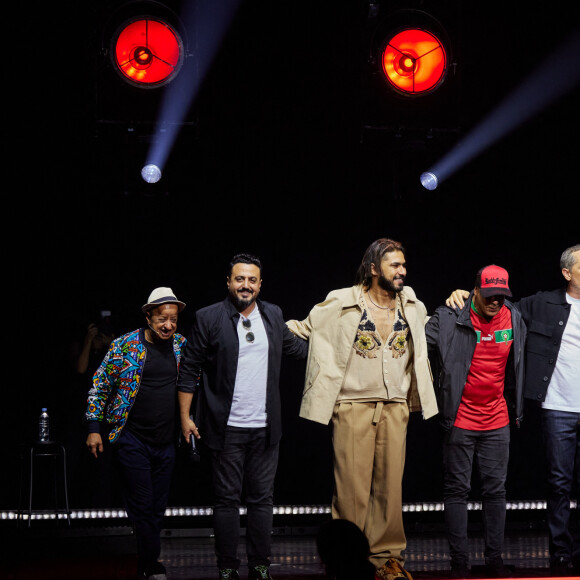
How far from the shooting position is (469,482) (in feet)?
15.4

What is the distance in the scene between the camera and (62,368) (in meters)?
6.66

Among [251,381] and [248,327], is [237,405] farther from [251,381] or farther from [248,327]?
[248,327]

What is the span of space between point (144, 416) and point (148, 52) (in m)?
2.31

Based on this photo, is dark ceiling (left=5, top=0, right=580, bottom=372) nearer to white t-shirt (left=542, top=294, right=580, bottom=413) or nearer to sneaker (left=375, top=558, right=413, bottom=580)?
white t-shirt (left=542, top=294, right=580, bottom=413)

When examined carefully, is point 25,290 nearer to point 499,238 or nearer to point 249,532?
point 249,532

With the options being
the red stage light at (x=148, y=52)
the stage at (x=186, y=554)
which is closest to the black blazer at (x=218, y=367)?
the stage at (x=186, y=554)

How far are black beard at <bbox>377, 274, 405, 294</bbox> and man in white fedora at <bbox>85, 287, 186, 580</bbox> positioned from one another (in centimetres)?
114

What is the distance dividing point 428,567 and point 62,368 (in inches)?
127

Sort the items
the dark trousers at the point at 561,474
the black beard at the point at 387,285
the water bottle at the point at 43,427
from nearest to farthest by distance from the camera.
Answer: the black beard at the point at 387,285 → the dark trousers at the point at 561,474 → the water bottle at the point at 43,427

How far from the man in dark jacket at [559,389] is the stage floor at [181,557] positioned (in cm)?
31

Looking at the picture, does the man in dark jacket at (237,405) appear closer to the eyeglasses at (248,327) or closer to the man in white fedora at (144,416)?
the eyeglasses at (248,327)

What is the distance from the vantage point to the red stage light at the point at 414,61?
5.56m

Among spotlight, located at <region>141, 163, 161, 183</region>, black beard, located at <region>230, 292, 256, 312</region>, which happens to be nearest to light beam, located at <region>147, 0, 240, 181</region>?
spotlight, located at <region>141, 163, 161, 183</region>

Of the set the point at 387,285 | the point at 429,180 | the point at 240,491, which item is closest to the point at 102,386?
the point at 240,491
